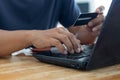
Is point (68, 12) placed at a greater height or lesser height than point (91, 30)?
greater

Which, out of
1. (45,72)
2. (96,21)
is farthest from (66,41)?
(96,21)

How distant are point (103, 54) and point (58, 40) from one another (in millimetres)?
201

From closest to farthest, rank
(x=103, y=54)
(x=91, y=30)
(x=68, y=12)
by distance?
(x=103, y=54) → (x=91, y=30) → (x=68, y=12)

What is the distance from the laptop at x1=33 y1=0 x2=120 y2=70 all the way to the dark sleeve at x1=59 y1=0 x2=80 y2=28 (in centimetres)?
66

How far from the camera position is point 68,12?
62.0 inches

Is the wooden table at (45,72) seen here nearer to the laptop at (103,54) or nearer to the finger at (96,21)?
the laptop at (103,54)

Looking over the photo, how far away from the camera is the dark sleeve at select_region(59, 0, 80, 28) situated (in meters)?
1.57

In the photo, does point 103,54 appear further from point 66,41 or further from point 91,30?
point 91,30

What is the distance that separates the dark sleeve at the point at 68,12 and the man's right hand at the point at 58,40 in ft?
1.96

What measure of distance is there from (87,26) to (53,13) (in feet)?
0.94

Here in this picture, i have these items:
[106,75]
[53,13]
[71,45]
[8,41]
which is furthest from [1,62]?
[53,13]

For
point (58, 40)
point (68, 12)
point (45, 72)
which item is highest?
point (68, 12)

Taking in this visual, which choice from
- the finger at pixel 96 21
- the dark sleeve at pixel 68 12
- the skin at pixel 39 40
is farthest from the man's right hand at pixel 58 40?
the dark sleeve at pixel 68 12

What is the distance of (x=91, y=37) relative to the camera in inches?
53.7
